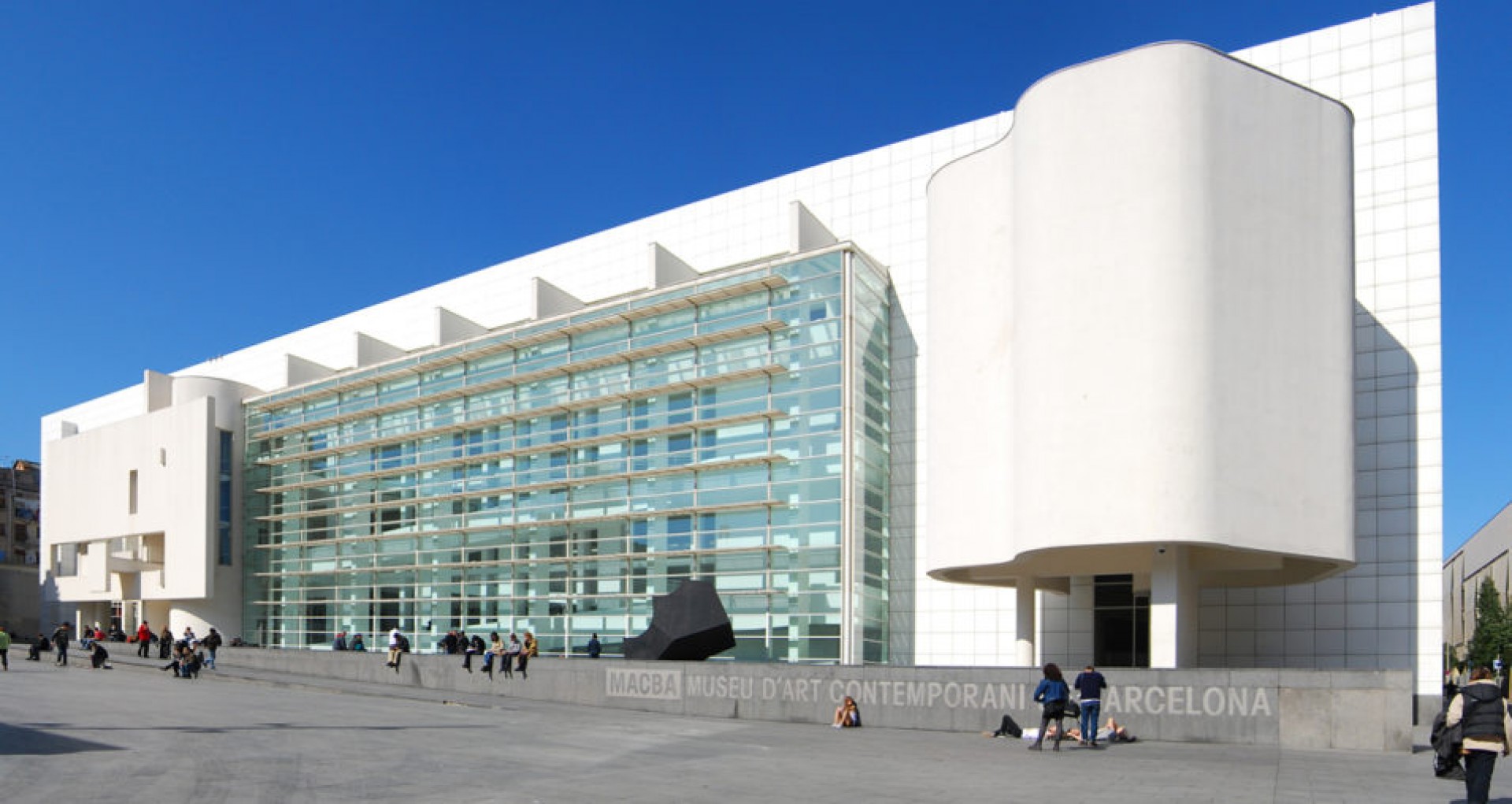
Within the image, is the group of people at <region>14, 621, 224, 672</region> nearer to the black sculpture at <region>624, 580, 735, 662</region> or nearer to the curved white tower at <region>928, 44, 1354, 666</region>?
the black sculpture at <region>624, 580, 735, 662</region>

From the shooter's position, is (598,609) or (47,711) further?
(598,609)

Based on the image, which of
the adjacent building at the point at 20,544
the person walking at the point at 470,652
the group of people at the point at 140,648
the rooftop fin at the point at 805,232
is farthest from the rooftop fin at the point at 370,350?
the adjacent building at the point at 20,544

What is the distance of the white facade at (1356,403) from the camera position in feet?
97.9

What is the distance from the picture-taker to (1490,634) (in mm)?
66812

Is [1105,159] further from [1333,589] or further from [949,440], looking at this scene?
[1333,589]

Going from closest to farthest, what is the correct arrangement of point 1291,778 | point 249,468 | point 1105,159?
point 1291,778 → point 1105,159 → point 249,468

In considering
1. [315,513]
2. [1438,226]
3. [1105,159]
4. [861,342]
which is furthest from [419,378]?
[1438,226]

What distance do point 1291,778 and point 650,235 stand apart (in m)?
32.5

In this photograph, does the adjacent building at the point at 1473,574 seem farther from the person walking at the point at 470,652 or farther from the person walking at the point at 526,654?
the person walking at the point at 526,654

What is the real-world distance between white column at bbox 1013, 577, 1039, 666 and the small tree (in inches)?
1665

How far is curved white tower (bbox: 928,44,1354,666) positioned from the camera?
2472cm

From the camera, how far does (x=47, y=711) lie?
915 inches

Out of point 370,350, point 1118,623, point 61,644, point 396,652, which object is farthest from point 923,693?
point 370,350

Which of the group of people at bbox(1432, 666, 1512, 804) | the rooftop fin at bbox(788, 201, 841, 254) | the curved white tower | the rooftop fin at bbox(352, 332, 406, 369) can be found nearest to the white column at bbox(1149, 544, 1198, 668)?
the curved white tower
